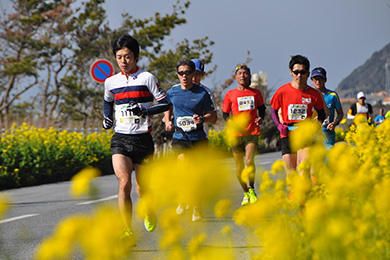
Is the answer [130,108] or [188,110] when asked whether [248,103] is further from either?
[130,108]

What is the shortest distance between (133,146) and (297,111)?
80.5 inches

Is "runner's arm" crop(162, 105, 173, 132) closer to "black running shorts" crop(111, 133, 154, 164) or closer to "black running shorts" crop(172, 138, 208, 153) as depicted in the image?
"black running shorts" crop(172, 138, 208, 153)

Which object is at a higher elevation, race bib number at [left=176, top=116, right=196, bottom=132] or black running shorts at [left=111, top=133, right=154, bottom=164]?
race bib number at [left=176, top=116, right=196, bottom=132]

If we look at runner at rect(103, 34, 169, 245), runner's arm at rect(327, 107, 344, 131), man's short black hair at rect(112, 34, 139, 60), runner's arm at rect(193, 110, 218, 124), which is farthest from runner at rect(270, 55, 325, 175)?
man's short black hair at rect(112, 34, 139, 60)

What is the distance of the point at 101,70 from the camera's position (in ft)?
49.4

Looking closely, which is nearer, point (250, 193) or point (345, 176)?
point (345, 176)

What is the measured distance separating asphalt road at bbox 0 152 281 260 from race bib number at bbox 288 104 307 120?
2.85 ft

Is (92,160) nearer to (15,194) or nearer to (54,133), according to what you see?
(54,133)

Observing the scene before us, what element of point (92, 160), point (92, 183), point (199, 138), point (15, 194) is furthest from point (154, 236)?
point (92, 160)

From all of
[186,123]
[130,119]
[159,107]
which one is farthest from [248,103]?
[130,119]

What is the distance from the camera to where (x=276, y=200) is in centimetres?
260

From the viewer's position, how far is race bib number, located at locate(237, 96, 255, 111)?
27.0 feet

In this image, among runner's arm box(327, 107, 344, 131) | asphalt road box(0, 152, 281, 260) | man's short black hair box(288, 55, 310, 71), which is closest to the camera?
asphalt road box(0, 152, 281, 260)

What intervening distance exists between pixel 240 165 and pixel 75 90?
29.3 meters
